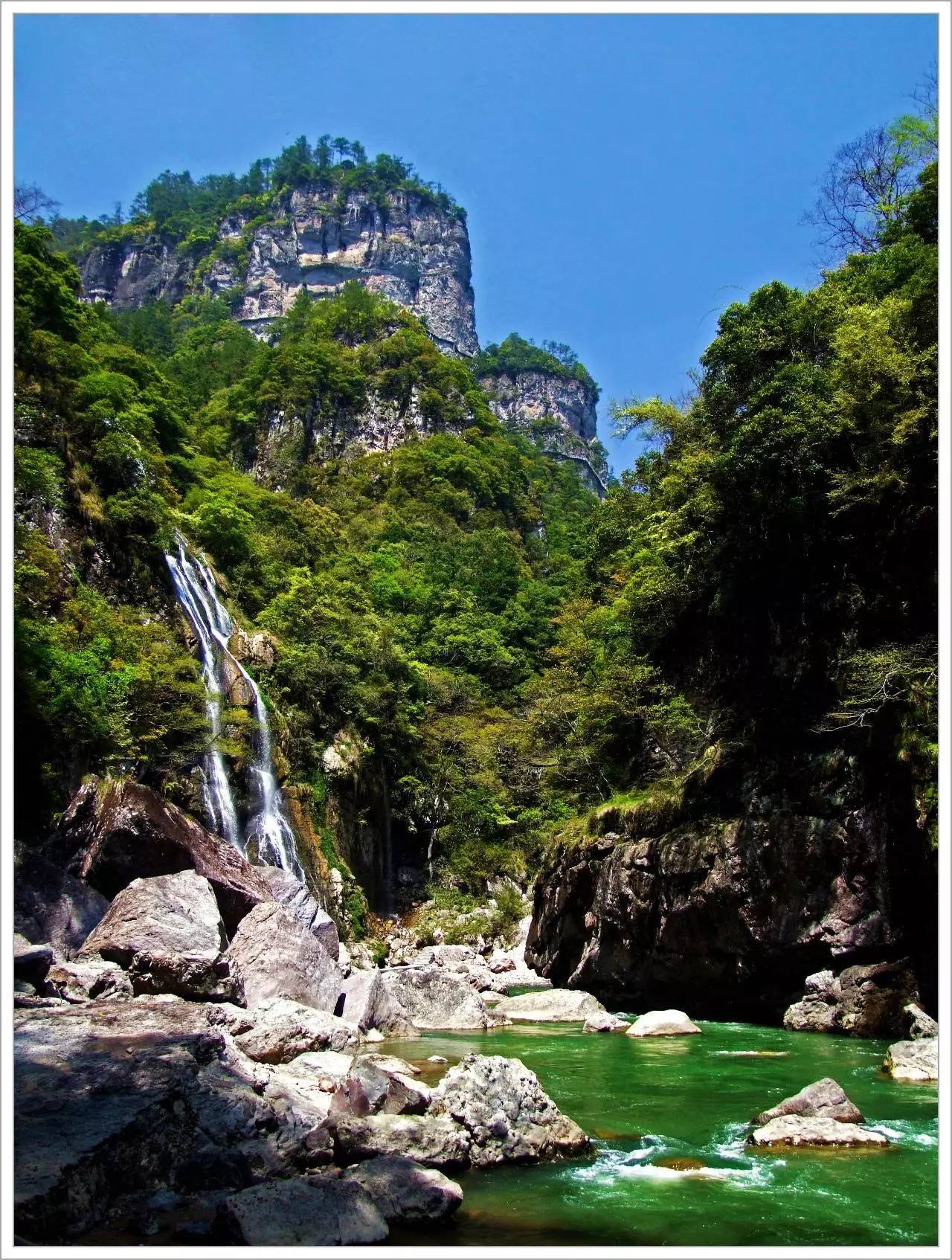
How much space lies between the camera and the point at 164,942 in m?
11.3

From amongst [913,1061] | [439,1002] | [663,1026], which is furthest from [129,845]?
[913,1061]

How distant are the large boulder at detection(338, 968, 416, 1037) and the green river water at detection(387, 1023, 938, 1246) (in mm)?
2355

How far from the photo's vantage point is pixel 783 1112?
331 inches

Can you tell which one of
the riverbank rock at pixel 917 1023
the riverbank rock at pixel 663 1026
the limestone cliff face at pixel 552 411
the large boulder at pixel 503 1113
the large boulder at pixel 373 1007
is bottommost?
the riverbank rock at pixel 663 1026

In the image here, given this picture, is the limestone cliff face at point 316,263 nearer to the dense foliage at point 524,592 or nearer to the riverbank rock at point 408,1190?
the dense foliage at point 524,592

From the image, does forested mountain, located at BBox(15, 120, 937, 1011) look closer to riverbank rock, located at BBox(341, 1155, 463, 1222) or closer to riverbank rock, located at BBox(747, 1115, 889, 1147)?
riverbank rock, located at BBox(747, 1115, 889, 1147)

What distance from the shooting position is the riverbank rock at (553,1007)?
17.2 m

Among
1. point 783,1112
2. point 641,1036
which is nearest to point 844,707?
point 641,1036

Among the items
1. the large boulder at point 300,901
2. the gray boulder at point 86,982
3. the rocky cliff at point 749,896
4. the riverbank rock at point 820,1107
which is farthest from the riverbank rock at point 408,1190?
the large boulder at point 300,901

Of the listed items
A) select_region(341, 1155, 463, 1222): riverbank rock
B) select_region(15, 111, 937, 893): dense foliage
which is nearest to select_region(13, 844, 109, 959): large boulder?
select_region(15, 111, 937, 893): dense foliage

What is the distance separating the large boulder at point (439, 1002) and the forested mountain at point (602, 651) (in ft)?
14.5

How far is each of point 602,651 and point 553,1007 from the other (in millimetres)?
16693

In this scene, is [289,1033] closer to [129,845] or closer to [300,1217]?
[300,1217]

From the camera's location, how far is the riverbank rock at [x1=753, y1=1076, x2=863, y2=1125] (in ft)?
27.2
